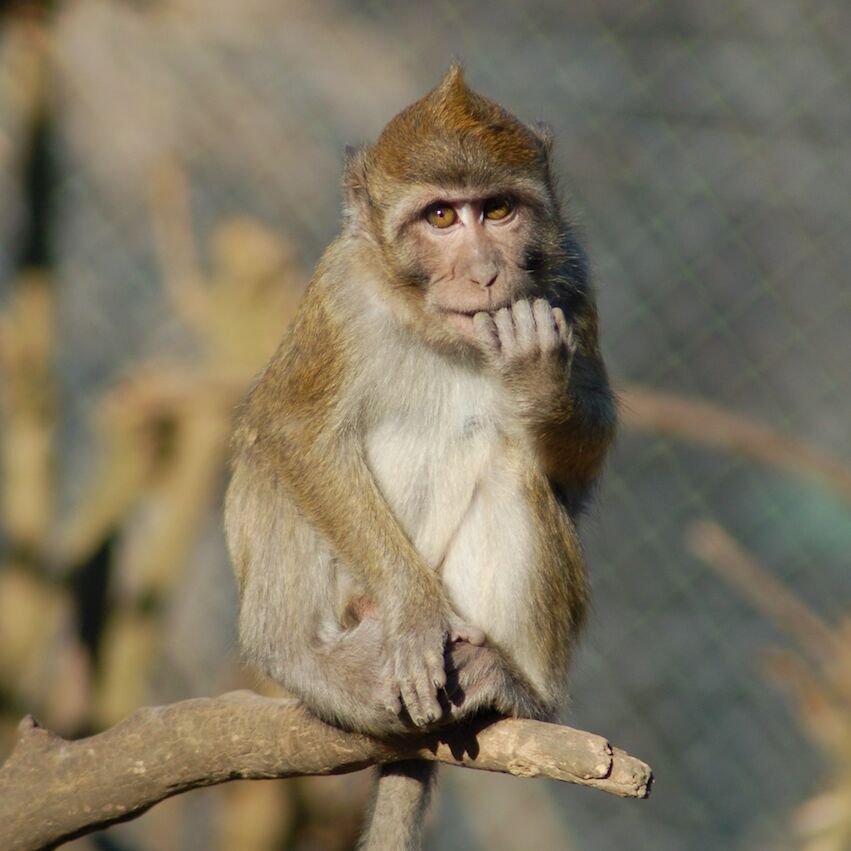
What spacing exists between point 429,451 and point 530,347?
0.63 metres

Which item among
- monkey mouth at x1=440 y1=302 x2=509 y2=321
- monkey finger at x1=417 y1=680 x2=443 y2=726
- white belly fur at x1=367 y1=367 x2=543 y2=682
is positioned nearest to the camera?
monkey finger at x1=417 y1=680 x2=443 y2=726

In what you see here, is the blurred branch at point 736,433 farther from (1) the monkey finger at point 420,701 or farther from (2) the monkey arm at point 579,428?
(1) the monkey finger at point 420,701

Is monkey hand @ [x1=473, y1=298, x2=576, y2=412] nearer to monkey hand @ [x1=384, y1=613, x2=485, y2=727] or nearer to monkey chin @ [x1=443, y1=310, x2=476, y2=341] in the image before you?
monkey chin @ [x1=443, y1=310, x2=476, y2=341]

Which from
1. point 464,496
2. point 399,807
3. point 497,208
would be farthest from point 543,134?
point 399,807

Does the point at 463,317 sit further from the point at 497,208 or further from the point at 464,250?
the point at 497,208

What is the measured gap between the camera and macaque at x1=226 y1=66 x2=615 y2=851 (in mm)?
4191

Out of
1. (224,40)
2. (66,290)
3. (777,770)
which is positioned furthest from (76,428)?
(777,770)

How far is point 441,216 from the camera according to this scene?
434cm

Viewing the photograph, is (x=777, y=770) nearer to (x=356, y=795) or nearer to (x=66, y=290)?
(x=356, y=795)

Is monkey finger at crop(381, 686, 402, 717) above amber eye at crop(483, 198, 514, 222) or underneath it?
underneath

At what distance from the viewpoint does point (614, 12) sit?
30.7 ft

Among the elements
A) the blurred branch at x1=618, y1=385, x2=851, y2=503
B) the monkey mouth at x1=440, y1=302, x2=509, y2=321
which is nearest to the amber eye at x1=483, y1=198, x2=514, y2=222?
the monkey mouth at x1=440, y1=302, x2=509, y2=321

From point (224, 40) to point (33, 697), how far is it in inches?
155

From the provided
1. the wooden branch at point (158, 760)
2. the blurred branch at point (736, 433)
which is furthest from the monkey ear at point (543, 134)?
the wooden branch at point (158, 760)
